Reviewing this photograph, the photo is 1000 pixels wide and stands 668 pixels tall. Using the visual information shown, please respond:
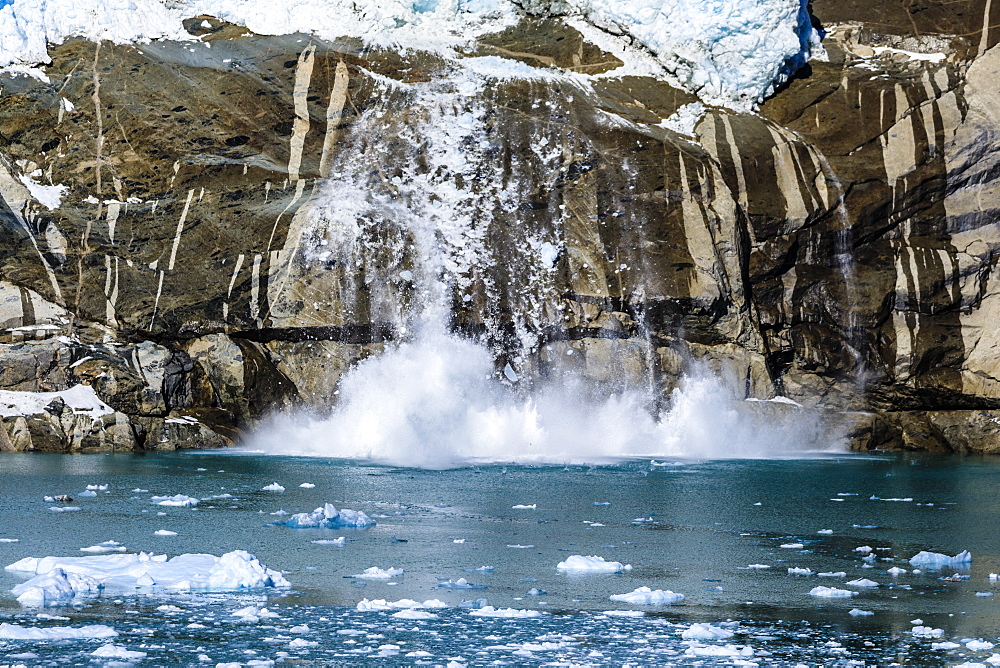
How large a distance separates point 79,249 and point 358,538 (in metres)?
28.3

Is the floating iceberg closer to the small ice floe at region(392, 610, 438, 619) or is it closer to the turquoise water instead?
the turquoise water

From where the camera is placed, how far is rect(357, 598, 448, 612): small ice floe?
1205cm

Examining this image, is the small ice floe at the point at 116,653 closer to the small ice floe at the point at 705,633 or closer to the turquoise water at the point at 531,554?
the turquoise water at the point at 531,554

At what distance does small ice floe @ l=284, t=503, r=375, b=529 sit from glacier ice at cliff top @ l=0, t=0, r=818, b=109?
101 ft

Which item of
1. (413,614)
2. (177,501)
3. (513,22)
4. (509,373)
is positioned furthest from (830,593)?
(513,22)

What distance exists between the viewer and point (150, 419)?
36.0m

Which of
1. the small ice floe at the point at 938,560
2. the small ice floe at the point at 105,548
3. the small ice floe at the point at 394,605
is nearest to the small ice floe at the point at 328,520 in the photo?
the small ice floe at the point at 105,548

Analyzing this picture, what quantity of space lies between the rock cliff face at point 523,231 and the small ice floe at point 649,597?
26.5 m

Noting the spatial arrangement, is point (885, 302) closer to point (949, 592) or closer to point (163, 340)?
point (163, 340)

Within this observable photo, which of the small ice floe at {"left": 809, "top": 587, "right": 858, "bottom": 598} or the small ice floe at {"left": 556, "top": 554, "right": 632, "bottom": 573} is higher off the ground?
the small ice floe at {"left": 556, "top": 554, "right": 632, "bottom": 573}

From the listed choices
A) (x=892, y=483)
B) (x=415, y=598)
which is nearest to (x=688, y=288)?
(x=892, y=483)

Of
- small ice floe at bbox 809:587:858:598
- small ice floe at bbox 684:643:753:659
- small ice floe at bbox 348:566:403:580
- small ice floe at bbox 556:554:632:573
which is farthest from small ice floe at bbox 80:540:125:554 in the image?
small ice floe at bbox 809:587:858:598

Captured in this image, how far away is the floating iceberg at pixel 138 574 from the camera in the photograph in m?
12.3

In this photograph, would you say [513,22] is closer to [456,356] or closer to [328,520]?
[456,356]
